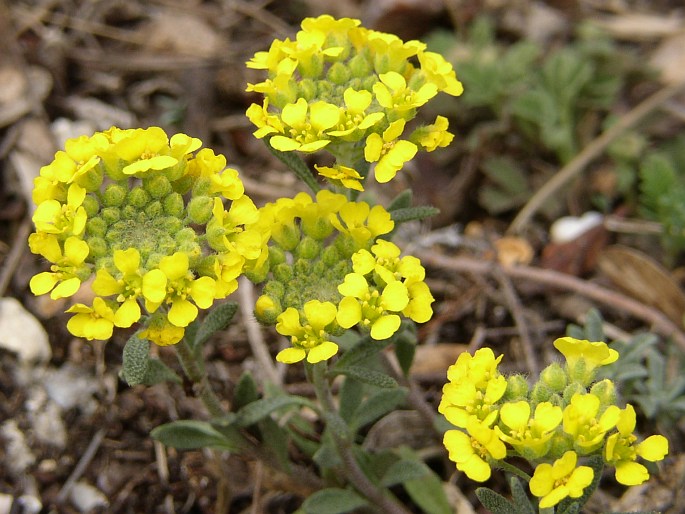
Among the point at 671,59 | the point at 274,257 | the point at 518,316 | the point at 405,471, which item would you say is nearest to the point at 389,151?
the point at 274,257

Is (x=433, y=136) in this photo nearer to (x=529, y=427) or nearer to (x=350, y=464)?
(x=529, y=427)

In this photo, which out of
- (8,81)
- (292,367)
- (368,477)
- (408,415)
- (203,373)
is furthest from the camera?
(8,81)

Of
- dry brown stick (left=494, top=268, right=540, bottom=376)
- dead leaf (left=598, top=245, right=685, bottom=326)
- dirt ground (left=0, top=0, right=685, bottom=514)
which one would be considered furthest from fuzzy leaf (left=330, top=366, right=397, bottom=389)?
dead leaf (left=598, top=245, right=685, bottom=326)

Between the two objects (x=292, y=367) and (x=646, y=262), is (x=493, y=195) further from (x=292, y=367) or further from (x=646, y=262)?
(x=292, y=367)

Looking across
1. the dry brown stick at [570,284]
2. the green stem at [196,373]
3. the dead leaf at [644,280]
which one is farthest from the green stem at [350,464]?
the dead leaf at [644,280]

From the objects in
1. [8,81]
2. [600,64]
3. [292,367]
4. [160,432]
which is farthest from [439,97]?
[160,432]

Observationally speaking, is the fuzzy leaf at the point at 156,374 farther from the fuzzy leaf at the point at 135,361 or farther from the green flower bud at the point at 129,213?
the green flower bud at the point at 129,213

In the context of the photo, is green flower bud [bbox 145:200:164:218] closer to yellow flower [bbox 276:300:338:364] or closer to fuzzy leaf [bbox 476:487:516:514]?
yellow flower [bbox 276:300:338:364]
